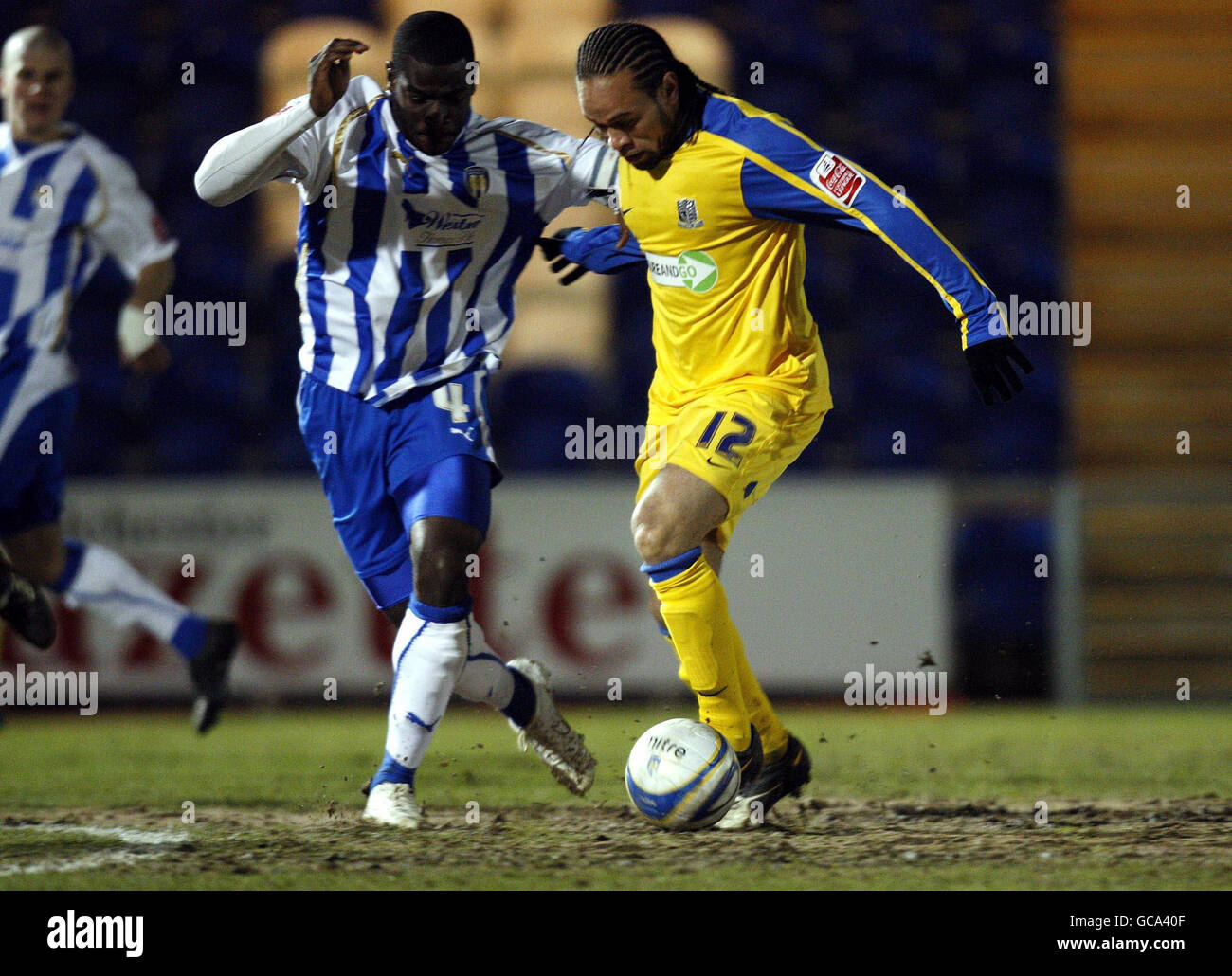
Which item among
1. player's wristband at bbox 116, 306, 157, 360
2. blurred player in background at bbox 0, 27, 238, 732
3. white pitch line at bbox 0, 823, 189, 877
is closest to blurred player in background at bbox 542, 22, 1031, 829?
white pitch line at bbox 0, 823, 189, 877

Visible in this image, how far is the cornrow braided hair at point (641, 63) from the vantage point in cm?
384

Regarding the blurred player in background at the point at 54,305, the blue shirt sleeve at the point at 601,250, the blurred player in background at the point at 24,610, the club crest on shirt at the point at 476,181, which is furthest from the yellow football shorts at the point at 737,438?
the blurred player in background at the point at 54,305

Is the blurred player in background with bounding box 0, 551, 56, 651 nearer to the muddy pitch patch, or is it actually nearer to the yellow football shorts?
the muddy pitch patch

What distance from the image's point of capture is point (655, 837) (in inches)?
154

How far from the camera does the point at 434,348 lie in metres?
4.23

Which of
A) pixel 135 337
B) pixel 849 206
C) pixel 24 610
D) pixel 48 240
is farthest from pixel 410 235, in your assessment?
pixel 48 240

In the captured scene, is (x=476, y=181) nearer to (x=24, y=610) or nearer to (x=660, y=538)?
(x=660, y=538)

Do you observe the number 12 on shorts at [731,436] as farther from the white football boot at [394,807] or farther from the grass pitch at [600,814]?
the white football boot at [394,807]

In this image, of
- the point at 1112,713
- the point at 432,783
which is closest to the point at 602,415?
the point at 1112,713

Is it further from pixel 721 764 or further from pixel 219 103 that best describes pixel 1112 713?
pixel 219 103

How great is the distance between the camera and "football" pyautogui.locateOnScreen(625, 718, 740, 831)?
376 cm

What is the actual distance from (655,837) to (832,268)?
18.0 feet

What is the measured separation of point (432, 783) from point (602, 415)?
11.7 ft

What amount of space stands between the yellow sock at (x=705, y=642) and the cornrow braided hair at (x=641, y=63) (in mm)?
1043
